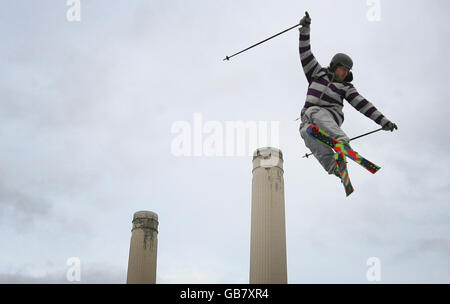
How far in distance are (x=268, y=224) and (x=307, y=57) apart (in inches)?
399

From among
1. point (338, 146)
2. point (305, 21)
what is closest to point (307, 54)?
point (305, 21)

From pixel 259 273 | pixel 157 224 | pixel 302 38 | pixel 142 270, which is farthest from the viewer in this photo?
pixel 157 224

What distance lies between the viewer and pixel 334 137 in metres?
8.84

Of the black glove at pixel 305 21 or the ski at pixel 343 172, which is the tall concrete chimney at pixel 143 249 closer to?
the ski at pixel 343 172

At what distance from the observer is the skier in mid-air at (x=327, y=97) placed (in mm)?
9164

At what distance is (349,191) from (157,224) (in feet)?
57.1

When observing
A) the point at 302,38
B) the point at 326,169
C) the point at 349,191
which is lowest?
the point at 349,191

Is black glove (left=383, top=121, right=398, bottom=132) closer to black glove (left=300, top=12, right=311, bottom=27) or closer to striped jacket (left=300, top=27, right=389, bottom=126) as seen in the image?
striped jacket (left=300, top=27, right=389, bottom=126)

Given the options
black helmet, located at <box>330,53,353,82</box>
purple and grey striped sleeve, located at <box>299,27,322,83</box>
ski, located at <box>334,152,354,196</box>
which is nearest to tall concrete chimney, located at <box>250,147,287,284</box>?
ski, located at <box>334,152,354,196</box>

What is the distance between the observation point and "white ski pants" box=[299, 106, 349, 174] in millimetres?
8992

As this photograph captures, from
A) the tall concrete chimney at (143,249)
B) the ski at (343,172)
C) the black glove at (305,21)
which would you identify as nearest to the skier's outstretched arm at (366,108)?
the ski at (343,172)

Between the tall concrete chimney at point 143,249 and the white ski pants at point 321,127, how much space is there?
15545 mm
